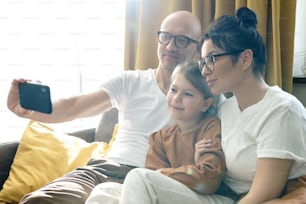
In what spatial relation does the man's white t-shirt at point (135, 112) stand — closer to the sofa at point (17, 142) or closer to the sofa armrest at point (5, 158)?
the sofa at point (17, 142)

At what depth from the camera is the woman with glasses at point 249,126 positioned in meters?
0.77

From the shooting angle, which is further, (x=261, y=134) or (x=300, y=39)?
(x=300, y=39)

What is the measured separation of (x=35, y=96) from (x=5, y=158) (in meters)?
0.34

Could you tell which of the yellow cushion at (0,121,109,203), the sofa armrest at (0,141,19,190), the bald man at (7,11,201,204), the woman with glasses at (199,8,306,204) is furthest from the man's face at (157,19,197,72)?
the sofa armrest at (0,141,19,190)

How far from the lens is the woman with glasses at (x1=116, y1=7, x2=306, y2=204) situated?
771 millimetres

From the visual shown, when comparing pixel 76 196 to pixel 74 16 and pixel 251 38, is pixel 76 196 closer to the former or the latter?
pixel 251 38

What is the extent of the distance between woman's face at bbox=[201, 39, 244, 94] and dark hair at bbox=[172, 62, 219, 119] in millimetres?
19

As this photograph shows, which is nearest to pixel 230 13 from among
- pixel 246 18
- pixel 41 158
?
pixel 246 18

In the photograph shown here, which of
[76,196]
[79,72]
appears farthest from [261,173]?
[79,72]

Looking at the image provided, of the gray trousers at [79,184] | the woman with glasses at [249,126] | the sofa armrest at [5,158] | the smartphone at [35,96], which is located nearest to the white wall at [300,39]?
the woman with glasses at [249,126]

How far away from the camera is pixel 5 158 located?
1218mm

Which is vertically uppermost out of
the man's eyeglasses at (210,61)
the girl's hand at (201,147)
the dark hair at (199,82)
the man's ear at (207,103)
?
the man's eyeglasses at (210,61)

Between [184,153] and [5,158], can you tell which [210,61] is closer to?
[184,153]

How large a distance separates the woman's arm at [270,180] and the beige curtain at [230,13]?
0.19 metres
